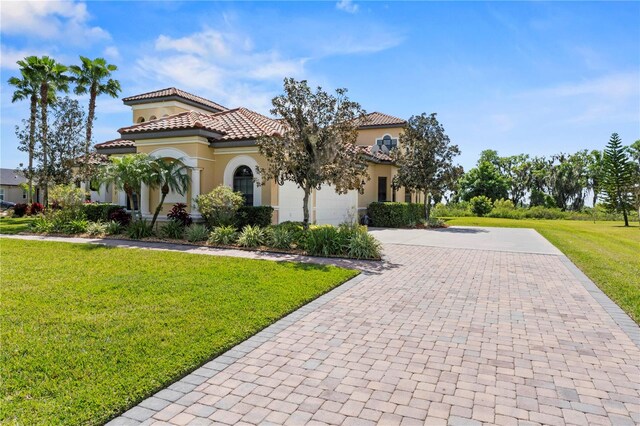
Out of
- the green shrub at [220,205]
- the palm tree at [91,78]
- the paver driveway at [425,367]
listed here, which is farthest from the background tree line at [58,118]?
the paver driveway at [425,367]

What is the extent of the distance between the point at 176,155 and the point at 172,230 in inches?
134

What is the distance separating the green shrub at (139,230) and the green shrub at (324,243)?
7088 mm

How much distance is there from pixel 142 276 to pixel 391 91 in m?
12.1

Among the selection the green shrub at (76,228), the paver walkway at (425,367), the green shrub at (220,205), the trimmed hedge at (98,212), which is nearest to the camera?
the paver walkway at (425,367)

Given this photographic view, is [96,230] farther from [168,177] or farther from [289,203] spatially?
[289,203]

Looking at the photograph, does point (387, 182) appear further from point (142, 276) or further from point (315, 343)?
point (315, 343)

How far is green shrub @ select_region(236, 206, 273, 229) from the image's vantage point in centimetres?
1591

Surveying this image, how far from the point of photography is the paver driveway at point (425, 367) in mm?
3582

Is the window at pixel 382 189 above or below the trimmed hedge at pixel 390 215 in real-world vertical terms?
above

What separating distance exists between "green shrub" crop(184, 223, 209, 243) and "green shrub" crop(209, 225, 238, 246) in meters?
0.53

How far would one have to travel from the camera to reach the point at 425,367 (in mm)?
4551

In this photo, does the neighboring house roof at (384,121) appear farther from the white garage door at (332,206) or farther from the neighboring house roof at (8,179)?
the neighboring house roof at (8,179)

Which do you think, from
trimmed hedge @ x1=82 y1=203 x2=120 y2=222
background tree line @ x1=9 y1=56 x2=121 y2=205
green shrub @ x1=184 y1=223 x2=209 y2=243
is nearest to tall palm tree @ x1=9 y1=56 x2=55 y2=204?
background tree line @ x1=9 y1=56 x2=121 y2=205

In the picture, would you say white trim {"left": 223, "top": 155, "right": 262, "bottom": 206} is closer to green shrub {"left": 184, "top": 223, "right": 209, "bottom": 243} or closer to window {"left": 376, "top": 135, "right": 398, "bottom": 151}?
green shrub {"left": 184, "top": 223, "right": 209, "bottom": 243}
